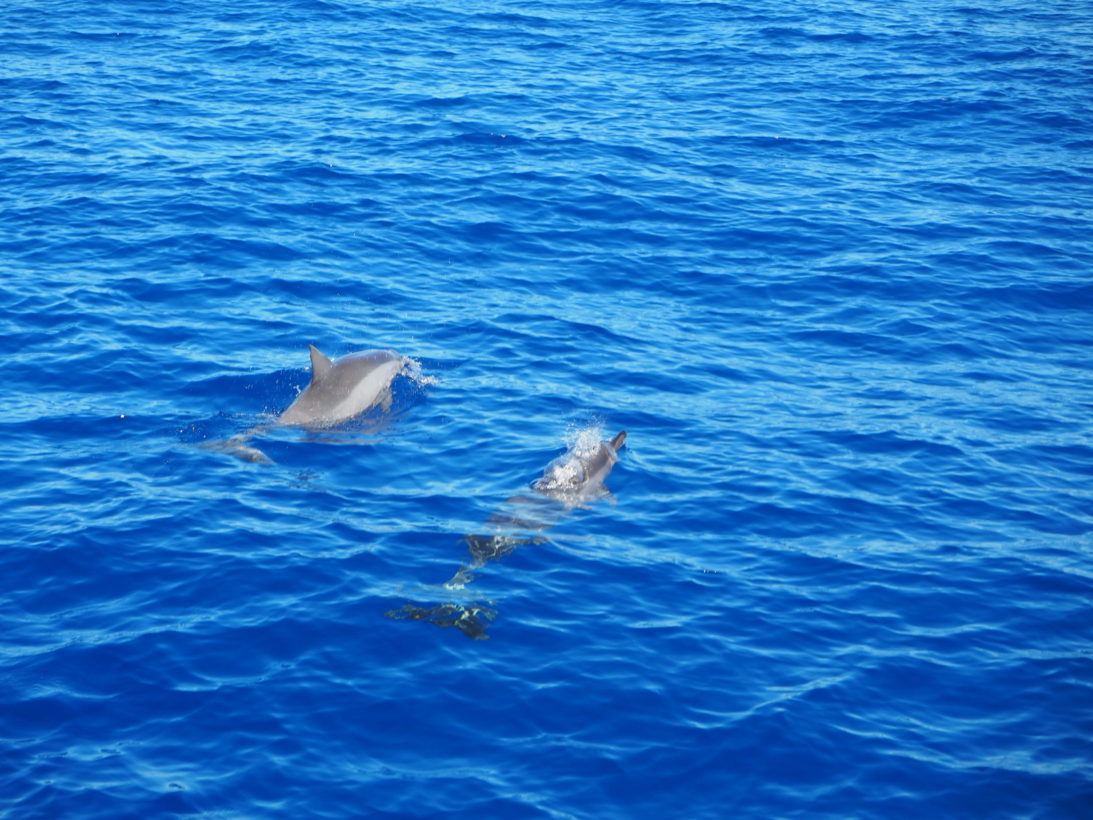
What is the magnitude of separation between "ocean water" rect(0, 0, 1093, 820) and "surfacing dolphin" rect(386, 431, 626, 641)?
100 mm

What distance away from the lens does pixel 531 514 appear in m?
16.5

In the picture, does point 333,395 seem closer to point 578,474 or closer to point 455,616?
point 578,474

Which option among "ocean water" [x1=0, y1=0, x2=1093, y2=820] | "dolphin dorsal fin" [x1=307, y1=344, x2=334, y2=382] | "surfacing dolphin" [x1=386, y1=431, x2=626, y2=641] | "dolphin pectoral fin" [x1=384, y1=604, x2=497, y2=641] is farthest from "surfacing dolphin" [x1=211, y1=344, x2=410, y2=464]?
"dolphin pectoral fin" [x1=384, y1=604, x2=497, y2=641]

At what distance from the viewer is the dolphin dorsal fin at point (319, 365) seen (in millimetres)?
18328

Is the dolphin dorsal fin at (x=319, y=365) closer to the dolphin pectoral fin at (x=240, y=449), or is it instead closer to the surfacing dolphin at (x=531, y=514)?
the dolphin pectoral fin at (x=240, y=449)

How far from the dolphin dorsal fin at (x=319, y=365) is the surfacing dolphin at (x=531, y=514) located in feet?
12.9

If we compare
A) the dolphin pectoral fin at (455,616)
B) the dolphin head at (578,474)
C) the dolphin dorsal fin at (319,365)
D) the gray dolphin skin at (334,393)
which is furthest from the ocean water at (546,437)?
the dolphin dorsal fin at (319,365)

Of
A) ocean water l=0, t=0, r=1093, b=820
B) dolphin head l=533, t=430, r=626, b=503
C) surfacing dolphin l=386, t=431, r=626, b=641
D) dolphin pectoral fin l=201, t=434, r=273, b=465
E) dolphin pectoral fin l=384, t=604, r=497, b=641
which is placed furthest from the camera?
dolphin pectoral fin l=201, t=434, r=273, b=465

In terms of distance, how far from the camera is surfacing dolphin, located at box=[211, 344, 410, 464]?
60.4 ft

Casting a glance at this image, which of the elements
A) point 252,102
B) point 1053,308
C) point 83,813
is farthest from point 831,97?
point 83,813

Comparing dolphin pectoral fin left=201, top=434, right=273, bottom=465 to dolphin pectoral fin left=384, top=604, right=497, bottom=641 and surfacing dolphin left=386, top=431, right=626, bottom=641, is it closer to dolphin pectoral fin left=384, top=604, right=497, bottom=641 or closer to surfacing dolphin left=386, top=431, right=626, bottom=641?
surfacing dolphin left=386, top=431, right=626, bottom=641

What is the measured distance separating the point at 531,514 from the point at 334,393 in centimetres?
419

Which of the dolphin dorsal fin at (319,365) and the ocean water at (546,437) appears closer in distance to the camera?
the ocean water at (546,437)

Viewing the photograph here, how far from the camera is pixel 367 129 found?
31.8 m
